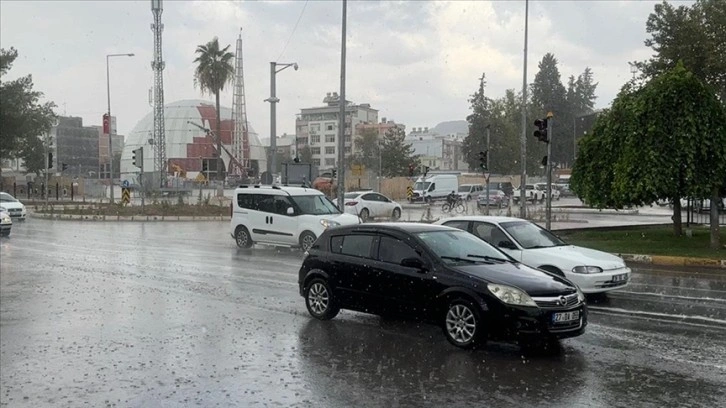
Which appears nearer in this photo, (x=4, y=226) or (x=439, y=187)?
(x=4, y=226)

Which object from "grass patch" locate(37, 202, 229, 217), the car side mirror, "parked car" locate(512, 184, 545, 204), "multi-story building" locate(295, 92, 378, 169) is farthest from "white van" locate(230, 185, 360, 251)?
"multi-story building" locate(295, 92, 378, 169)

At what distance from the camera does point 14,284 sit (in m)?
14.2

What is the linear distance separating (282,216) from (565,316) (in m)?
13.7

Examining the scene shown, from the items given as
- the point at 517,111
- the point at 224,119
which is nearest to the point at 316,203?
the point at 517,111

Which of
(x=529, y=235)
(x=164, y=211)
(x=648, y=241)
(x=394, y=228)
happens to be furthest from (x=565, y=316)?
(x=164, y=211)

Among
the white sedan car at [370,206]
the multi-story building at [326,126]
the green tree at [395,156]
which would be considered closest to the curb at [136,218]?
the white sedan car at [370,206]

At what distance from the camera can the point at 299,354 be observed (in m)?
8.24

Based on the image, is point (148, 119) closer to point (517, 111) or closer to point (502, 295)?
point (517, 111)

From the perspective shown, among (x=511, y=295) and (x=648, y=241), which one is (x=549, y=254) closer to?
(x=511, y=295)

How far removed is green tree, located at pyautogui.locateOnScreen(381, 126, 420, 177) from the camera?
86.2m

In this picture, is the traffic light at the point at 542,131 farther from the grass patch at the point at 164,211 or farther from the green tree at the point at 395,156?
the green tree at the point at 395,156

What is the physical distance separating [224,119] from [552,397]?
11555 centimetres

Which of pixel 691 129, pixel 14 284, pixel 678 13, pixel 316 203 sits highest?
pixel 678 13

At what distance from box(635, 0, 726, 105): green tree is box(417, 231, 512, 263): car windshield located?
18.6 metres
